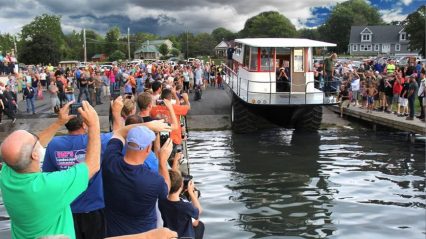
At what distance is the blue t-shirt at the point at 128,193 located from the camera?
11.7ft

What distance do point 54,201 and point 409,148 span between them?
13944 millimetres

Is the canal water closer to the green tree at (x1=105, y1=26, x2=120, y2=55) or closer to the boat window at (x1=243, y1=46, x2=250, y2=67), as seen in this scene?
the boat window at (x1=243, y1=46, x2=250, y2=67)

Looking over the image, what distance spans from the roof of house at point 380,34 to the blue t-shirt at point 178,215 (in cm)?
10862

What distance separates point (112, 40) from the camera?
14412 cm

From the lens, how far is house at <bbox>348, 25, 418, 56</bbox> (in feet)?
343

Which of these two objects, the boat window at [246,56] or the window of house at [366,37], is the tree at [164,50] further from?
the boat window at [246,56]

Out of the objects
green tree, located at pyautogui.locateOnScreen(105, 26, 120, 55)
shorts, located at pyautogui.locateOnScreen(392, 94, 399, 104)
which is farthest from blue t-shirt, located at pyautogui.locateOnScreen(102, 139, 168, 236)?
green tree, located at pyautogui.locateOnScreen(105, 26, 120, 55)

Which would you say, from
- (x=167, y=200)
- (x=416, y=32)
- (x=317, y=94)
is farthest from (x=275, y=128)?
(x=416, y=32)

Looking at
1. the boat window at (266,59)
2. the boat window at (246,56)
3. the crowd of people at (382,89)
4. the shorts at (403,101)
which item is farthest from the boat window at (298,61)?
the shorts at (403,101)

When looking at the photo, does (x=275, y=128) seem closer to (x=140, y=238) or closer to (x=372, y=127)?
(x=372, y=127)

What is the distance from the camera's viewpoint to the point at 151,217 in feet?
12.4

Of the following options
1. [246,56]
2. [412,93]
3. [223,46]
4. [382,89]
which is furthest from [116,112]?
[223,46]

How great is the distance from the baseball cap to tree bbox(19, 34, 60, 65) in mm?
82194

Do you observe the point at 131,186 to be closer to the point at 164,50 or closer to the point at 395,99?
the point at 395,99
